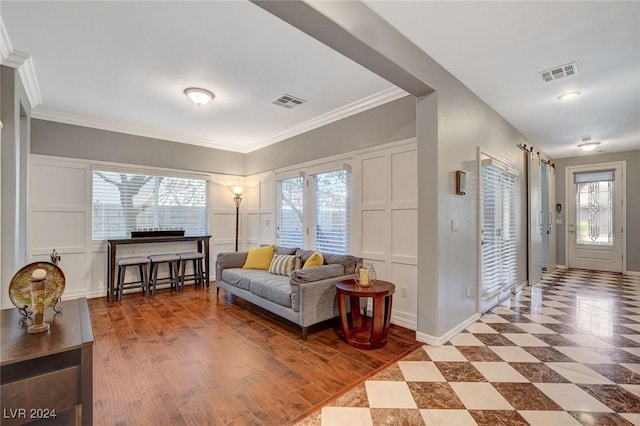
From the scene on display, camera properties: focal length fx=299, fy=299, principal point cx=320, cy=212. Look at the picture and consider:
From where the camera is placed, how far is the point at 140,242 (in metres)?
4.72

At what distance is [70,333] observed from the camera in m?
1.43

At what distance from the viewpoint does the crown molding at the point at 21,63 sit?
2.53 meters

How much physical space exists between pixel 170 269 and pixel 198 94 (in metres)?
3.06

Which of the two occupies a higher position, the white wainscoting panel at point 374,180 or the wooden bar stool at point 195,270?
the white wainscoting panel at point 374,180

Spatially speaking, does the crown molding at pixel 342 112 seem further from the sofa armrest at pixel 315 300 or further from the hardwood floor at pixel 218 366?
the hardwood floor at pixel 218 366

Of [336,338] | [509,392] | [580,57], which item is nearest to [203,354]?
[336,338]

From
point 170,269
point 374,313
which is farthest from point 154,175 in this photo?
point 374,313

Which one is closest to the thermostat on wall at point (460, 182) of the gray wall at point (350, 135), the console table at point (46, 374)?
the gray wall at point (350, 135)

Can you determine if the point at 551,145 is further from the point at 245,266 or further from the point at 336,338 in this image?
the point at 245,266

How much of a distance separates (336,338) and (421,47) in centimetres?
282

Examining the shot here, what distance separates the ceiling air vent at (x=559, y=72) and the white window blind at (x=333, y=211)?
232 centimetres

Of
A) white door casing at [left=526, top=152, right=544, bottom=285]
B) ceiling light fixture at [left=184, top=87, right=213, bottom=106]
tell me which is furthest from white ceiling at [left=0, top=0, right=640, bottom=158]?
white door casing at [left=526, top=152, right=544, bottom=285]

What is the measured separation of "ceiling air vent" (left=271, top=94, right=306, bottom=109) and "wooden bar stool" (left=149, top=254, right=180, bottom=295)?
2.99 m

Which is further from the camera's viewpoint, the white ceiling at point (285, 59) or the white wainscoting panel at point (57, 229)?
the white wainscoting panel at point (57, 229)
